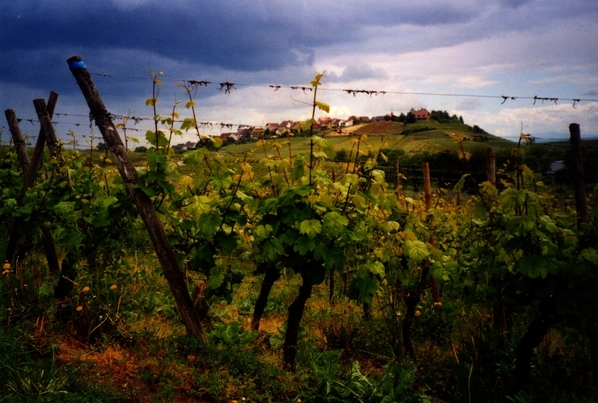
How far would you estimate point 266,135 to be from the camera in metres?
4.30

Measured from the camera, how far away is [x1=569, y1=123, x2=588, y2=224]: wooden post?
4715mm

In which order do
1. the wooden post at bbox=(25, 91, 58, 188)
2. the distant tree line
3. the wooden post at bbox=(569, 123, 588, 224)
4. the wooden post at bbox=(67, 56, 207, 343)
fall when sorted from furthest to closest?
the wooden post at bbox=(25, 91, 58, 188), the wooden post at bbox=(569, 123, 588, 224), the distant tree line, the wooden post at bbox=(67, 56, 207, 343)

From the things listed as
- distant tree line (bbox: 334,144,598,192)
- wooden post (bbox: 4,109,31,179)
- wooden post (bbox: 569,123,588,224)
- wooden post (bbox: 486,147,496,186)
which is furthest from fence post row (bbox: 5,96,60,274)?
wooden post (bbox: 569,123,588,224)

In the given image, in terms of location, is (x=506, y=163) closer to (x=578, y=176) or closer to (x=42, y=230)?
(x=578, y=176)

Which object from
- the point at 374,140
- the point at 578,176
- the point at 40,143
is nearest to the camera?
the point at 374,140

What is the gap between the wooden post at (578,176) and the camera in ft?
15.5

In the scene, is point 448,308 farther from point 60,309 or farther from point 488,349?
point 60,309

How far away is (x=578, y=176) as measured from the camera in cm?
486

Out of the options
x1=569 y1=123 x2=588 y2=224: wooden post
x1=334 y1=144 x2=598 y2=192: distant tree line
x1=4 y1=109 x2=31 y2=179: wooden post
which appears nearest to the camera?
x1=334 y1=144 x2=598 y2=192: distant tree line

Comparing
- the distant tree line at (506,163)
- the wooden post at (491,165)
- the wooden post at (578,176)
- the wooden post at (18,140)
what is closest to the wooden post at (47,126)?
the wooden post at (18,140)

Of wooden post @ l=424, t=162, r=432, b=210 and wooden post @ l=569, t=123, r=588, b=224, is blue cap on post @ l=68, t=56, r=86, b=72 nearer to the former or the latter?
wooden post @ l=424, t=162, r=432, b=210

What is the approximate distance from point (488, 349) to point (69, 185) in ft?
14.5

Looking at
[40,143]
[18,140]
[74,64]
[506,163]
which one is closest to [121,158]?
[74,64]

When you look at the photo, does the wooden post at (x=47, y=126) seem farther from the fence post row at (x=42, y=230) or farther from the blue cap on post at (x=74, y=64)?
the blue cap on post at (x=74, y=64)
